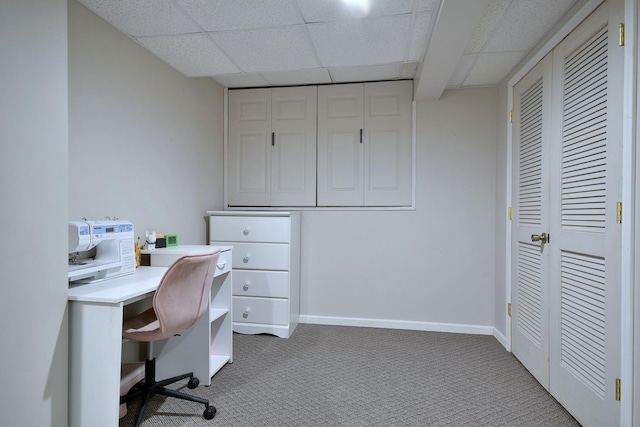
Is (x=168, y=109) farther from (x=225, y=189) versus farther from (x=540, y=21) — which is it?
(x=540, y=21)

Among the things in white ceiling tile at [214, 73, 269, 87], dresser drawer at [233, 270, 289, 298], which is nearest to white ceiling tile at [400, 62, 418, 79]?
white ceiling tile at [214, 73, 269, 87]

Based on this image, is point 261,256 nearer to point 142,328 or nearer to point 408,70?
point 142,328

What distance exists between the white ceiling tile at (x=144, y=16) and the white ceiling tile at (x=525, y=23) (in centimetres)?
186

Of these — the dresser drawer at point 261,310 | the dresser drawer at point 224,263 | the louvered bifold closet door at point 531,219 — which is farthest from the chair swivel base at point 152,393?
the louvered bifold closet door at point 531,219

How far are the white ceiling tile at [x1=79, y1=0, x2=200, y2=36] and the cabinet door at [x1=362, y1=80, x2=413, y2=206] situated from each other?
1701 mm

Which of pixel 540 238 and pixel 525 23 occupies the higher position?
pixel 525 23

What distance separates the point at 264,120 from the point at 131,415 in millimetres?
2584

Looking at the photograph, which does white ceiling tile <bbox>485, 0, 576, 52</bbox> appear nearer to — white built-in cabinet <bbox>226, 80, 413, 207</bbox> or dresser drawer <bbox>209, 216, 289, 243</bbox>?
white built-in cabinet <bbox>226, 80, 413, 207</bbox>

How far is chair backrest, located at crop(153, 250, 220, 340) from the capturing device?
1543 millimetres

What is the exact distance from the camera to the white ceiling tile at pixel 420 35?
6.06 ft

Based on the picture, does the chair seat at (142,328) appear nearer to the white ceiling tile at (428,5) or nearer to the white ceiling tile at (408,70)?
the white ceiling tile at (428,5)

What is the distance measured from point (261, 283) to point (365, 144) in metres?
1.63

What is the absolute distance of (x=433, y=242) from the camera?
3.02 m

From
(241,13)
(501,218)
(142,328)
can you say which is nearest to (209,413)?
(142,328)
